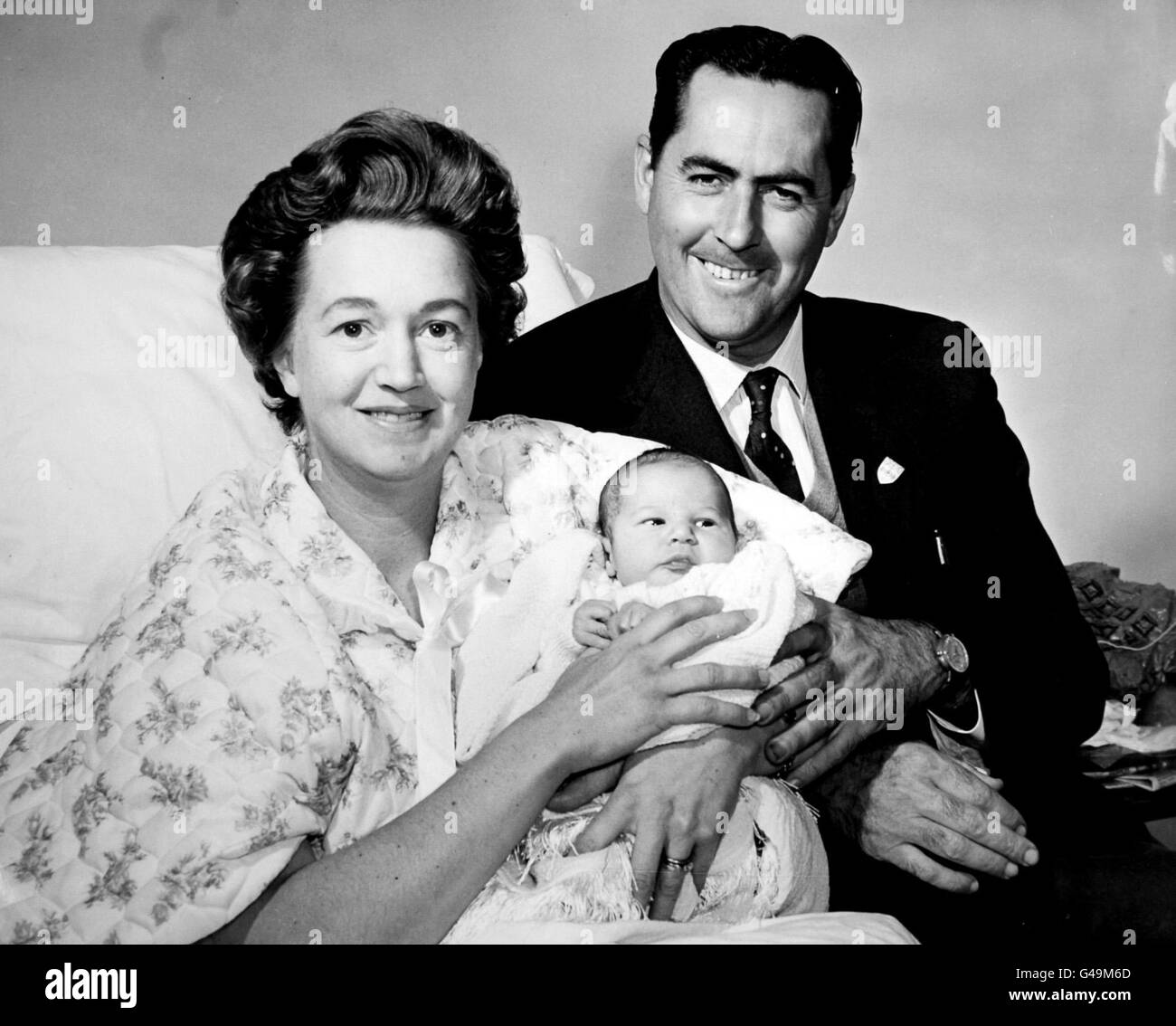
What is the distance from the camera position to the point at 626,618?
1.50 m

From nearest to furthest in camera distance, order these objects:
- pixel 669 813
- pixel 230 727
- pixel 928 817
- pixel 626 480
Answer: pixel 230 727 → pixel 669 813 → pixel 626 480 → pixel 928 817

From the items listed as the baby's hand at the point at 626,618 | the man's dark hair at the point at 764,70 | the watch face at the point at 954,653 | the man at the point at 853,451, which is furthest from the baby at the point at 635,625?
the man's dark hair at the point at 764,70

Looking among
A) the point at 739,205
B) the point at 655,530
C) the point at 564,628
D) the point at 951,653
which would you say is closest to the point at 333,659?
the point at 564,628

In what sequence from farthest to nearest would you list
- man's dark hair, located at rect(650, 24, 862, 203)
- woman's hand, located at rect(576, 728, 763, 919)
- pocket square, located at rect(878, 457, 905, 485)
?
pocket square, located at rect(878, 457, 905, 485), man's dark hair, located at rect(650, 24, 862, 203), woman's hand, located at rect(576, 728, 763, 919)

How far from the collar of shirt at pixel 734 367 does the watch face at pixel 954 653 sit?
1.30ft

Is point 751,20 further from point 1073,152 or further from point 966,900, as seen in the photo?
point 966,900

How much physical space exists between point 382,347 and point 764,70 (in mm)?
647

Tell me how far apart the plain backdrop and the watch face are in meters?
0.28

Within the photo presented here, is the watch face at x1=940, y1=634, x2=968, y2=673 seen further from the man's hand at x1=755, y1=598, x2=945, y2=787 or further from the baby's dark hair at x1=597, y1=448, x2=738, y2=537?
the baby's dark hair at x1=597, y1=448, x2=738, y2=537

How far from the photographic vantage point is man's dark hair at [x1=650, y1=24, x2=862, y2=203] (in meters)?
1.66

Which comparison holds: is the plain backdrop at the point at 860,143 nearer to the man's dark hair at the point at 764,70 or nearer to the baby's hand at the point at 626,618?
the man's dark hair at the point at 764,70

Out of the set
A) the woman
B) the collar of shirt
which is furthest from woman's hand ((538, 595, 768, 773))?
the collar of shirt

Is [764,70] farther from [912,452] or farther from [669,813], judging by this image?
[669,813]
